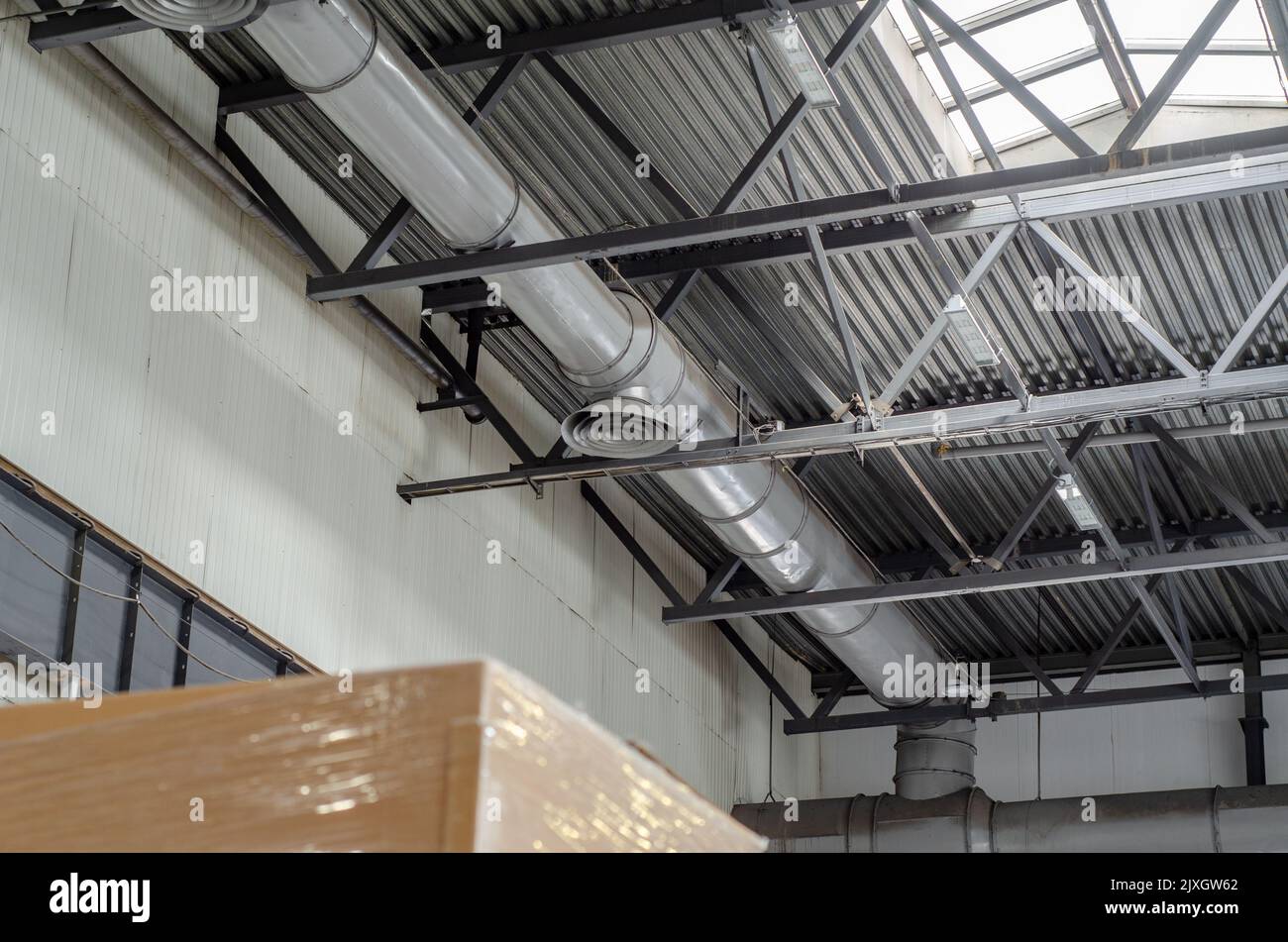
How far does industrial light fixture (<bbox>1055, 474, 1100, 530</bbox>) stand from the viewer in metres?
15.5

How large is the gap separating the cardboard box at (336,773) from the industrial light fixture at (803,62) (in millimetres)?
9965

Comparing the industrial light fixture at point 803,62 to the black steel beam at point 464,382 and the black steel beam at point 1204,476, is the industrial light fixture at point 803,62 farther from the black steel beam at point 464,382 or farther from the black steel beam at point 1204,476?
the black steel beam at point 1204,476

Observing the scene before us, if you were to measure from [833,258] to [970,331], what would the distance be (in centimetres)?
266

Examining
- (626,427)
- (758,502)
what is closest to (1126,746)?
(758,502)

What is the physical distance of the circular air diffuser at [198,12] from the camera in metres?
9.66

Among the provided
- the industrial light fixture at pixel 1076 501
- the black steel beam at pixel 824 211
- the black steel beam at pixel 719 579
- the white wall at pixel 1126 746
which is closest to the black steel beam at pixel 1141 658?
the white wall at pixel 1126 746

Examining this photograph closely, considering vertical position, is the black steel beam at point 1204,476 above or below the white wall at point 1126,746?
above

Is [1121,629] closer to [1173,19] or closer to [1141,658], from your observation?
[1141,658]

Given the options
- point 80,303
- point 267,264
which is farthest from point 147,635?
point 267,264

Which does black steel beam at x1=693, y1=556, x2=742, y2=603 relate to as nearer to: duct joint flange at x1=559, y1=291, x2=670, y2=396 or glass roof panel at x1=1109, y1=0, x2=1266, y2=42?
duct joint flange at x1=559, y1=291, x2=670, y2=396

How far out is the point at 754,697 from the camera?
75.7 feet

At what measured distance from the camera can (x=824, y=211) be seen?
37.9ft

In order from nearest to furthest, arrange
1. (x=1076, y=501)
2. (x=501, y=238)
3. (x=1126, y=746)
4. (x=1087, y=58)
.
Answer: (x=501, y=238) → (x=1087, y=58) → (x=1076, y=501) → (x=1126, y=746)
